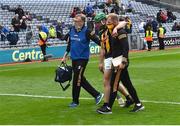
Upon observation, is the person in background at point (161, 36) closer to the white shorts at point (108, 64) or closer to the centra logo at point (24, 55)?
the centra logo at point (24, 55)

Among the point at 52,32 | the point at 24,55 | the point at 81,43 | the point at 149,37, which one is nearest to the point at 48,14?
the point at 52,32

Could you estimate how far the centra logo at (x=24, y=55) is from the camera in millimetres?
27969

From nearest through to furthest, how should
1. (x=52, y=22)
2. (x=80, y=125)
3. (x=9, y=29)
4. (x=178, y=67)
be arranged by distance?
(x=80, y=125) < (x=178, y=67) < (x=9, y=29) < (x=52, y=22)

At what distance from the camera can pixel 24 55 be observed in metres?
28.3

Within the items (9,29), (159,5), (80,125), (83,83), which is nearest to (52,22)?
(9,29)

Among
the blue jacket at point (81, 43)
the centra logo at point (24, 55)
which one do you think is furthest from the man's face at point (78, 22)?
the centra logo at point (24, 55)

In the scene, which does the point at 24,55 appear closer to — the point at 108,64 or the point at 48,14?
the point at 48,14

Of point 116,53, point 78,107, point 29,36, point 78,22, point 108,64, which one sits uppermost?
point 78,22

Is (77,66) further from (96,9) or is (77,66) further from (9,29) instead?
(96,9)

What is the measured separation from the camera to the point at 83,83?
11.1 metres

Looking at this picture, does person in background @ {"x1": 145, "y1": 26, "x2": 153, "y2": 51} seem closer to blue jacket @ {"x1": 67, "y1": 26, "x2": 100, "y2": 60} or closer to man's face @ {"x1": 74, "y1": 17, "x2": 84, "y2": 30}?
blue jacket @ {"x1": 67, "y1": 26, "x2": 100, "y2": 60}

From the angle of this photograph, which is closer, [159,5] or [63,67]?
[63,67]

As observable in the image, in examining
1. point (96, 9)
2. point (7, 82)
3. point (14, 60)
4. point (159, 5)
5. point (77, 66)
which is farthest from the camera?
point (159, 5)

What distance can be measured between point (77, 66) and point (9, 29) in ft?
71.9
